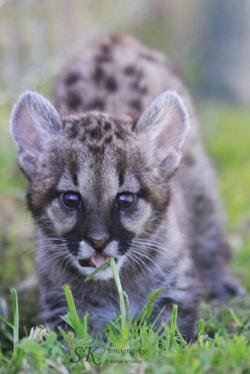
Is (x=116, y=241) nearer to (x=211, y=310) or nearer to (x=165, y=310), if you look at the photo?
(x=165, y=310)

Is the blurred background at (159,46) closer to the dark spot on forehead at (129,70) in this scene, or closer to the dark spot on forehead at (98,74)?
the dark spot on forehead at (98,74)

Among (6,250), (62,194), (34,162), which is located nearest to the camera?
(62,194)

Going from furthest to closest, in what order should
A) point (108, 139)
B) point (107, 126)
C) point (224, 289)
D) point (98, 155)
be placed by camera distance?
point (224, 289) < point (107, 126) < point (108, 139) < point (98, 155)

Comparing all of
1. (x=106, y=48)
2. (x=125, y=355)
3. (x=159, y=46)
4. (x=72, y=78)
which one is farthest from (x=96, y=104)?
(x=159, y=46)

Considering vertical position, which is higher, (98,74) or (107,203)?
(98,74)

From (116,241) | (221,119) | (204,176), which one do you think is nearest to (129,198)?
(116,241)

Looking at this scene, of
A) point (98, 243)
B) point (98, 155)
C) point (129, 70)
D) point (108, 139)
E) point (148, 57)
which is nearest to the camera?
point (98, 243)

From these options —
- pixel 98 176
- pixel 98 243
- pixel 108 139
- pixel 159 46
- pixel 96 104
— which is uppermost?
pixel 159 46

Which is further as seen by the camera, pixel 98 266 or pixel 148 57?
pixel 148 57

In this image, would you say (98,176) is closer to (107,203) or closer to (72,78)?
(107,203)
